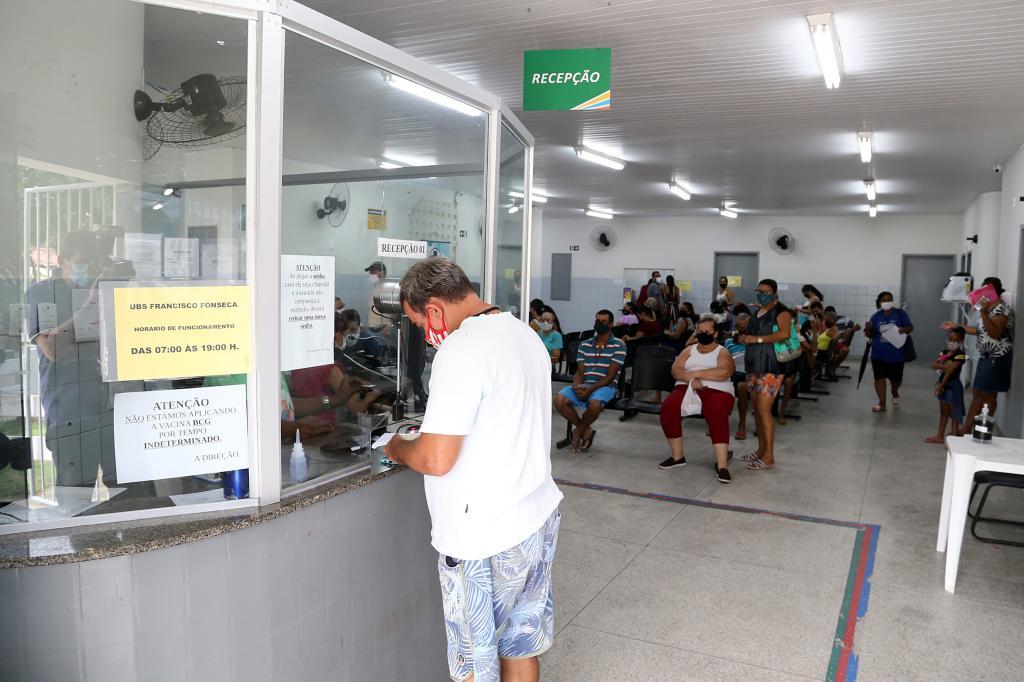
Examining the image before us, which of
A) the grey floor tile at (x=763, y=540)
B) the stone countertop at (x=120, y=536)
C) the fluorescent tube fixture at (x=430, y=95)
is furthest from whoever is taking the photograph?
the grey floor tile at (x=763, y=540)

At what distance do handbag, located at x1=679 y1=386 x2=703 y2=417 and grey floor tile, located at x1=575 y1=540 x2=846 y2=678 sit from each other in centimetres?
211

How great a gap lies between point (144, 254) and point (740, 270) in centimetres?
1713

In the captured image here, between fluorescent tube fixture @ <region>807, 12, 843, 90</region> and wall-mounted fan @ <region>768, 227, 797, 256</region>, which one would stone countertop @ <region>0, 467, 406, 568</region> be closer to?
fluorescent tube fixture @ <region>807, 12, 843, 90</region>

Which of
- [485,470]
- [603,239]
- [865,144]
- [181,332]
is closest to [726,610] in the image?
[485,470]

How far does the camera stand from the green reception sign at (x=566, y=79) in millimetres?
4871

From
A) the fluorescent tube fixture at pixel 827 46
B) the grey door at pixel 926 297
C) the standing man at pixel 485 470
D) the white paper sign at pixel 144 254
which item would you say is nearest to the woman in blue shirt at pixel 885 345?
the fluorescent tube fixture at pixel 827 46

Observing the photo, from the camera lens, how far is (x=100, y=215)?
221 cm

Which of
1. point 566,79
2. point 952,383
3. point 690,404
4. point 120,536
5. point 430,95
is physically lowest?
point 690,404

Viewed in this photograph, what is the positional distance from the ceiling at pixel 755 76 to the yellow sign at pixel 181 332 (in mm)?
3266

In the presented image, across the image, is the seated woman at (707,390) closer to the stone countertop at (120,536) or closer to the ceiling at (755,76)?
the ceiling at (755,76)

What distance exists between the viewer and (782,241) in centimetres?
1709

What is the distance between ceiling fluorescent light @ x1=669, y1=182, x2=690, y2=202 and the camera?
40.8 ft

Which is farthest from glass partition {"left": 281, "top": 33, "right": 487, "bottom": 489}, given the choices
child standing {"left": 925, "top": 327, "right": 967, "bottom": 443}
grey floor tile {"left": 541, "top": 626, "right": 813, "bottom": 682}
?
child standing {"left": 925, "top": 327, "right": 967, "bottom": 443}

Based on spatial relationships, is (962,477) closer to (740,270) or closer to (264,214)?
(264,214)
